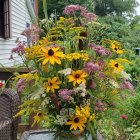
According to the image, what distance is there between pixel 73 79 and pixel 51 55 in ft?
0.49

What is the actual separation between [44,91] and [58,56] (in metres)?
0.20

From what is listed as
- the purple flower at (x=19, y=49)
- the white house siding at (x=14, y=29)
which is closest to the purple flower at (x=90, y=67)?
the purple flower at (x=19, y=49)

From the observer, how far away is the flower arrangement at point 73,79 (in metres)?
1.63

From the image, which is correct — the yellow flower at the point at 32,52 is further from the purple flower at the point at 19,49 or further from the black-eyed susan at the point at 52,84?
the black-eyed susan at the point at 52,84

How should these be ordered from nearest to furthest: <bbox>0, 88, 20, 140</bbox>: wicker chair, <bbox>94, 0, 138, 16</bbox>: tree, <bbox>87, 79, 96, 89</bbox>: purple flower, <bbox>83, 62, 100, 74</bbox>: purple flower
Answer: <bbox>83, 62, 100, 74</bbox>: purple flower → <bbox>87, 79, 96, 89</bbox>: purple flower → <bbox>0, 88, 20, 140</bbox>: wicker chair → <bbox>94, 0, 138, 16</bbox>: tree

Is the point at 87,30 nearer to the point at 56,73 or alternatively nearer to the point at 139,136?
the point at 56,73

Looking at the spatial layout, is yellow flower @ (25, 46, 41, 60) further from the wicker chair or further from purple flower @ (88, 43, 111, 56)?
the wicker chair

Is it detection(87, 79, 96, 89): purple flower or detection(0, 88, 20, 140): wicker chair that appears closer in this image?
detection(87, 79, 96, 89): purple flower

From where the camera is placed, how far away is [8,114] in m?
2.79

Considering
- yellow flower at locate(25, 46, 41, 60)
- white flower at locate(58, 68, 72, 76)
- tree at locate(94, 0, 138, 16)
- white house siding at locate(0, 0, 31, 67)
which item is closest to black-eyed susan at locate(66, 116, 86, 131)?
white flower at locate(58, 68, 72, 76)

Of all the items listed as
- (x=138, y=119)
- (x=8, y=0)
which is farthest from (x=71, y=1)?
(x=138, y=119)

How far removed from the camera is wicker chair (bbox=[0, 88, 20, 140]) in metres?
2.66

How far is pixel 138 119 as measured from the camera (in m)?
3.56

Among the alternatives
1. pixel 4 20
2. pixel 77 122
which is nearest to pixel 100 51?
pixel 77 122
